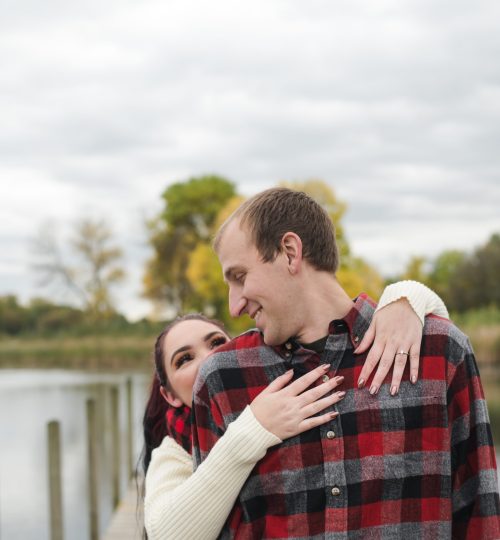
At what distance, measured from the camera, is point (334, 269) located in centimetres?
229

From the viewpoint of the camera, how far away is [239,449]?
2.08 m

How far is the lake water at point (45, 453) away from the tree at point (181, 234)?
50.4ft

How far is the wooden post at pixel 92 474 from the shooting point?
344 inches

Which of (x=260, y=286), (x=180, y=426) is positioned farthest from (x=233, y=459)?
(x=180, y=426)

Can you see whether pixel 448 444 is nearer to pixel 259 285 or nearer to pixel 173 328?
pixel 259 285

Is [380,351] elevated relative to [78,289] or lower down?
lower down

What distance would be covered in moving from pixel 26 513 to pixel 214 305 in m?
30.1

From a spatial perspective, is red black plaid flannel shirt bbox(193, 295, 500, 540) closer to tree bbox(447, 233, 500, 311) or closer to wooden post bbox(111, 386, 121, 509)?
wooden post bbox(111, 386, 121, 509)

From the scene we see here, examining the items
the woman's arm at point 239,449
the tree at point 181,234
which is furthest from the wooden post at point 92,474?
the tree at point 181,234

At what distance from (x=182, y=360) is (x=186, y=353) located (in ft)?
0.10

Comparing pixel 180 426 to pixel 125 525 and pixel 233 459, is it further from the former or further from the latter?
pixel 125 525

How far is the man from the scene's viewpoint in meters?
2.07

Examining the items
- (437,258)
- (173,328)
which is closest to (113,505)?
(173,328)

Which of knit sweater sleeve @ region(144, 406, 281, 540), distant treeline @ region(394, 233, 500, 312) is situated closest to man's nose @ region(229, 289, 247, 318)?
knit sweater sleeve @ region(144, 406, 281, 540)
